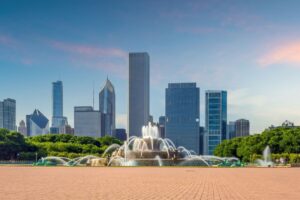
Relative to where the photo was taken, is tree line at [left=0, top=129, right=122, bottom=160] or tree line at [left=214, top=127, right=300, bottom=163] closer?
tree line at [left=0, top=129, right=122, bottom=160]

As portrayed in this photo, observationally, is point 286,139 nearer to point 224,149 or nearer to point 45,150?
point 224,149

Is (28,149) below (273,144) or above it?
below

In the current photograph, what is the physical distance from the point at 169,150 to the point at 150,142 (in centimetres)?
605

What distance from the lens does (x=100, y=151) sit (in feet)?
329

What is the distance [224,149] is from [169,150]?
185ft

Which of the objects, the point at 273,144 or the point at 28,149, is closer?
the point at 273,144

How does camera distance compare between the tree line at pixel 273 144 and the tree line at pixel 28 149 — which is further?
the tree line at pixel 273 144
